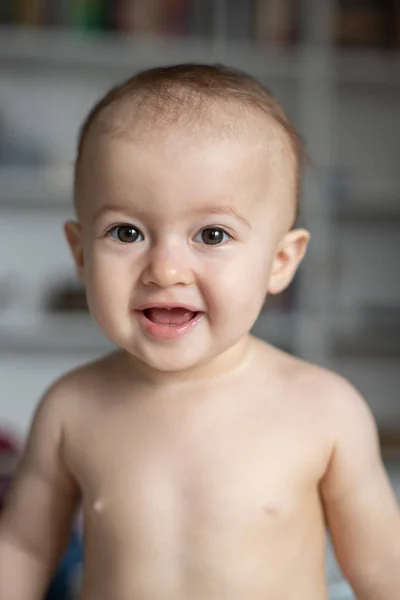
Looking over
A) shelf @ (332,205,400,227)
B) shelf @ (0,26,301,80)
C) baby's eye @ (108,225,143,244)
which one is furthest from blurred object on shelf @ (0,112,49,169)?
baby's eye @ (108,225,143,244)

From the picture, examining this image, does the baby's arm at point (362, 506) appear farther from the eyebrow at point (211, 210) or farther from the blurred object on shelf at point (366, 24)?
the blurred object on shelf at point (366, 24)

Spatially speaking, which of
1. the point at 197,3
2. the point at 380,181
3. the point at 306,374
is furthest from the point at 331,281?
the point at 306,374

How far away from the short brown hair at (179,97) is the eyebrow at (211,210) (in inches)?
2.1

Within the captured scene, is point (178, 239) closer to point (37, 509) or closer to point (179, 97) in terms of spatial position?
point (179, 97)

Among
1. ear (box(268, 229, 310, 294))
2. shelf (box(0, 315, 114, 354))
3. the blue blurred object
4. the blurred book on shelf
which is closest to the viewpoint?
ear (box(268, 229, 310, 294))

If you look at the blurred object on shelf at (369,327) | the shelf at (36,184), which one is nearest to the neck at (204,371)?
the shelf at (36,184)

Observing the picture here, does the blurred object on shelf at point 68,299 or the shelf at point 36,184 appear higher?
the shelf at point 36,184

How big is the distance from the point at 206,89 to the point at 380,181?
2.60 meters

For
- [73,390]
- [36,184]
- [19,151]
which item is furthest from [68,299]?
[73,390]

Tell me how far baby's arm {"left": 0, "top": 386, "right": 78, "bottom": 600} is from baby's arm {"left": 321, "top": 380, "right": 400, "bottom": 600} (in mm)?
226

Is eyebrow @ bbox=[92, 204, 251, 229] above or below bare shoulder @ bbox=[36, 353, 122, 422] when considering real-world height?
above

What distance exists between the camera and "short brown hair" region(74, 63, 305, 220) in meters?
0.65

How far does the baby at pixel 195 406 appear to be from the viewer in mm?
640

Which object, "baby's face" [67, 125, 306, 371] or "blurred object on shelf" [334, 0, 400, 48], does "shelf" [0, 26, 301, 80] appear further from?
"baby's face" [67, 125, 306, 371]
